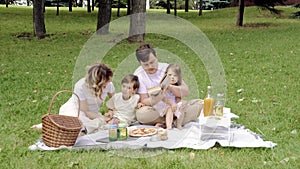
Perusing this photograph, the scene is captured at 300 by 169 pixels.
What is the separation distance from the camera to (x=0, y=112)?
5066mm

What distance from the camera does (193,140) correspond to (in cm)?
401

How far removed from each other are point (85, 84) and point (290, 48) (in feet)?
26.3

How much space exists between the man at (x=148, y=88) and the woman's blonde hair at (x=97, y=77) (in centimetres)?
40

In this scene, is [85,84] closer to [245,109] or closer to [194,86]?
[194,86]

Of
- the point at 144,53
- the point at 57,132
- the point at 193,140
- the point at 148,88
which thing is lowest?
the point at 193,140

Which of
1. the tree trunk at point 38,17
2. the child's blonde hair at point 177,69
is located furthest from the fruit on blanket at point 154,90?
the tree trunk at point 38,17

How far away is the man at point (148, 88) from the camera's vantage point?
4457 mm

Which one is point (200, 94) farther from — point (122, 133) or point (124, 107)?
point (122, 133)

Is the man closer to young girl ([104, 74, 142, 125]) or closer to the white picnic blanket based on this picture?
young girl ([104, 74, 142, 125])

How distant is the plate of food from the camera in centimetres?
415

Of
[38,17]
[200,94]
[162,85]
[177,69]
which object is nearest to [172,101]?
[162,85]

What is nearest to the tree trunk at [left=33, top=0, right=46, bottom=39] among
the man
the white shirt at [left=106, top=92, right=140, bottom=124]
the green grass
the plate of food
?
the green grass

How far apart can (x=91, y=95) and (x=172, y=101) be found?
2.67 feet

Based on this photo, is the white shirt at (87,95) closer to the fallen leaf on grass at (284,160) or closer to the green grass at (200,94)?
the green grass at (200,94)
